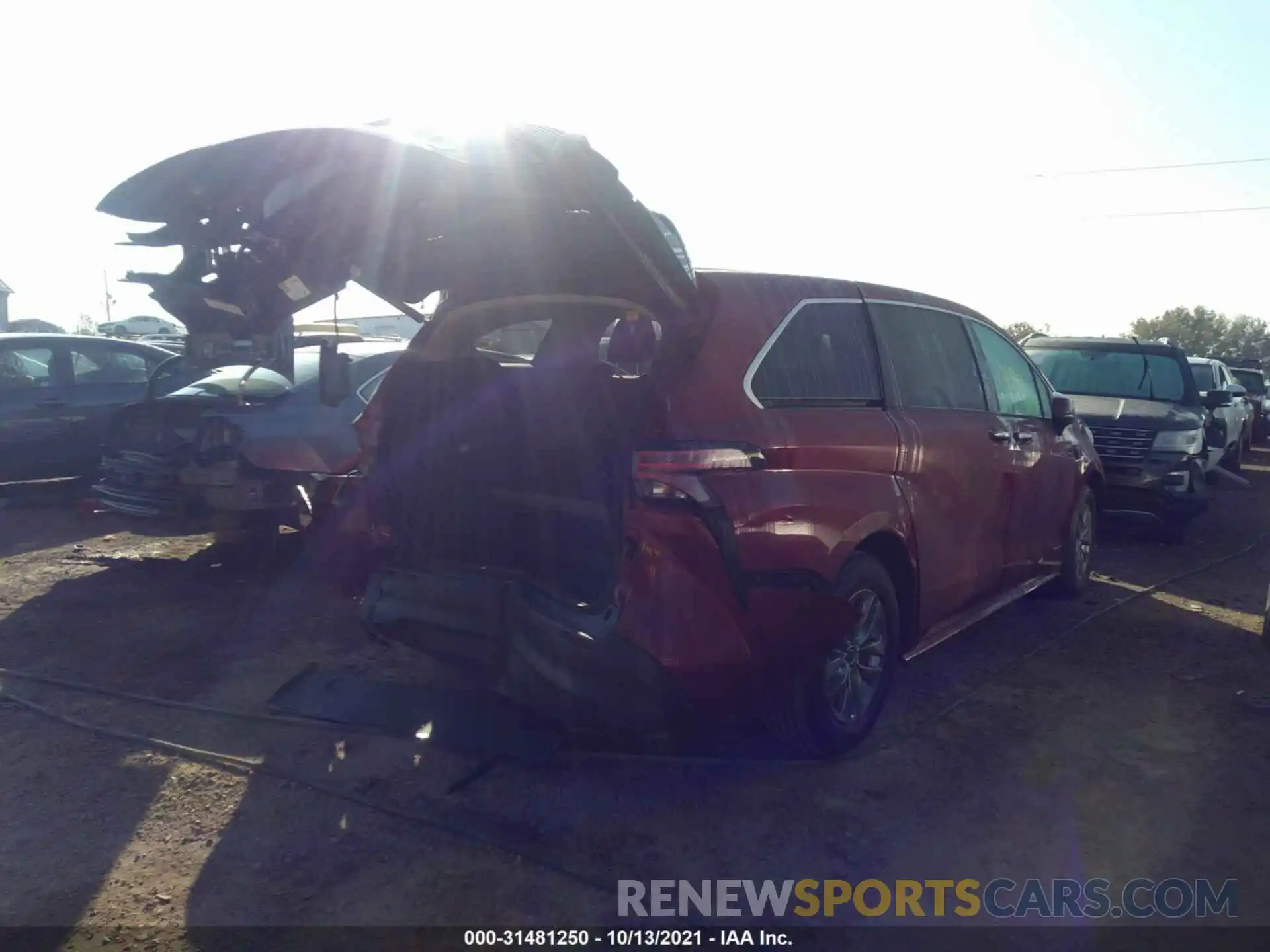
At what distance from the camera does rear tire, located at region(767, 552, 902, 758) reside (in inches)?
154

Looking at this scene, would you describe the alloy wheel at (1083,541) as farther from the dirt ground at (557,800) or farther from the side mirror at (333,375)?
the side mirror at (333,375)

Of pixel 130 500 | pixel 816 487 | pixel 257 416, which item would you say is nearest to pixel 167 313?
pixel 257 416

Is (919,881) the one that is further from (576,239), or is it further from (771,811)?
(576,239)

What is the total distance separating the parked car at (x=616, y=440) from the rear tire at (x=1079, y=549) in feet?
5.03

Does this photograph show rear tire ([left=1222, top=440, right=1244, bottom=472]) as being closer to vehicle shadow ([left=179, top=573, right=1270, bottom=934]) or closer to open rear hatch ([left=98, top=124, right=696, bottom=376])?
vehicle shadow ([left=179, top=573, right=1270, bottom=934])

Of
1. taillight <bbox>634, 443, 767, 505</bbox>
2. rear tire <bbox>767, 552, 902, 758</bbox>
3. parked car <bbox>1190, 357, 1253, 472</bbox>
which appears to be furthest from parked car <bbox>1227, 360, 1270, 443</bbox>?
taillight <bbox>634, 443, 767, 505</bbox>

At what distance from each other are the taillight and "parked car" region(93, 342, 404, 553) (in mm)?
3549

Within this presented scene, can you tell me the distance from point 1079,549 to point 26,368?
912 cm

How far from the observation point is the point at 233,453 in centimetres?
659

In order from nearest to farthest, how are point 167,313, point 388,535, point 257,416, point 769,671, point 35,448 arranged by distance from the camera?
point 769,671
point 388,535
point 167,313
point 257,416
point 35,448

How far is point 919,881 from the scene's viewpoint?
3.28 m

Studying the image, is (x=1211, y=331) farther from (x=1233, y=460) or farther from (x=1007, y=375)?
(x=1007, y=375)

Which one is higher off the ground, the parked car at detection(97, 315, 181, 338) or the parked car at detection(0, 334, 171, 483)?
the parked car at detection(0, 334, 171, 483)

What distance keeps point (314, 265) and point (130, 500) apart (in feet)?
10.5
